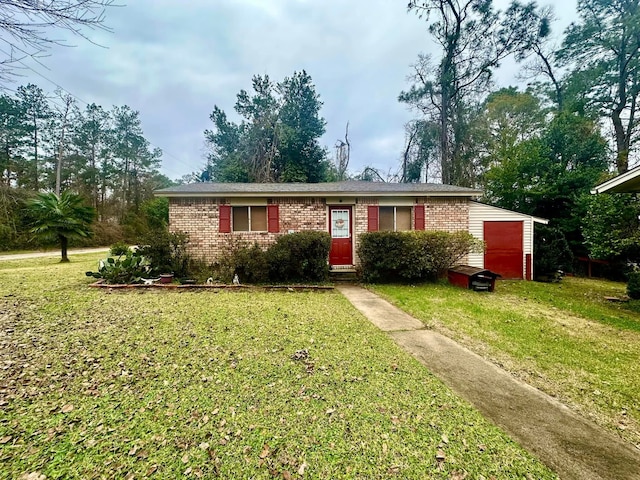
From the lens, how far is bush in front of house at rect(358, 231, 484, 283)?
7562 mm

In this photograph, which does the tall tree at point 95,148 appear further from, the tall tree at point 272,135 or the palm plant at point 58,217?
the palm plant at point 58,217

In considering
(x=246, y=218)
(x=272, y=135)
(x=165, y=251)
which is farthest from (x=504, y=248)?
(x=272, y=135)

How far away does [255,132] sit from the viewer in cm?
2244

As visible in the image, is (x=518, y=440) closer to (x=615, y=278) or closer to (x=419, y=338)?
(x=419, y=338)

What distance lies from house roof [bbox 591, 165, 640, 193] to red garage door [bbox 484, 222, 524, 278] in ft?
8.95

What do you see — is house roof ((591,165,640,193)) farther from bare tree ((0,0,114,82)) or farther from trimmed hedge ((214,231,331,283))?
bare tree ((0,0,114,82))

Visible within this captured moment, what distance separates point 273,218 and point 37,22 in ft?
20.6

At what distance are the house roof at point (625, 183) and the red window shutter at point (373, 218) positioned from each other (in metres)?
5.26

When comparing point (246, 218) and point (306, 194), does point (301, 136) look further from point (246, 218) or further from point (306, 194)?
point (246, 218)

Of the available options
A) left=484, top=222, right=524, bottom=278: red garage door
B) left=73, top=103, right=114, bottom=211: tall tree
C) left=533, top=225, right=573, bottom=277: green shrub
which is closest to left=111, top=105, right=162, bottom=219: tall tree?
left=73, top=103, right=114, bottom=211: tall tree

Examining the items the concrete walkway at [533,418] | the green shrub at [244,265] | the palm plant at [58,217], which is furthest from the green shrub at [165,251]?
the palm plant at [58,217]

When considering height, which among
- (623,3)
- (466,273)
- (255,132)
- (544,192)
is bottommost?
(466,273)

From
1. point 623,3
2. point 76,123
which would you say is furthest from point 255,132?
point 623,3

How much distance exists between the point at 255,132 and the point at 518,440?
24.2 m
